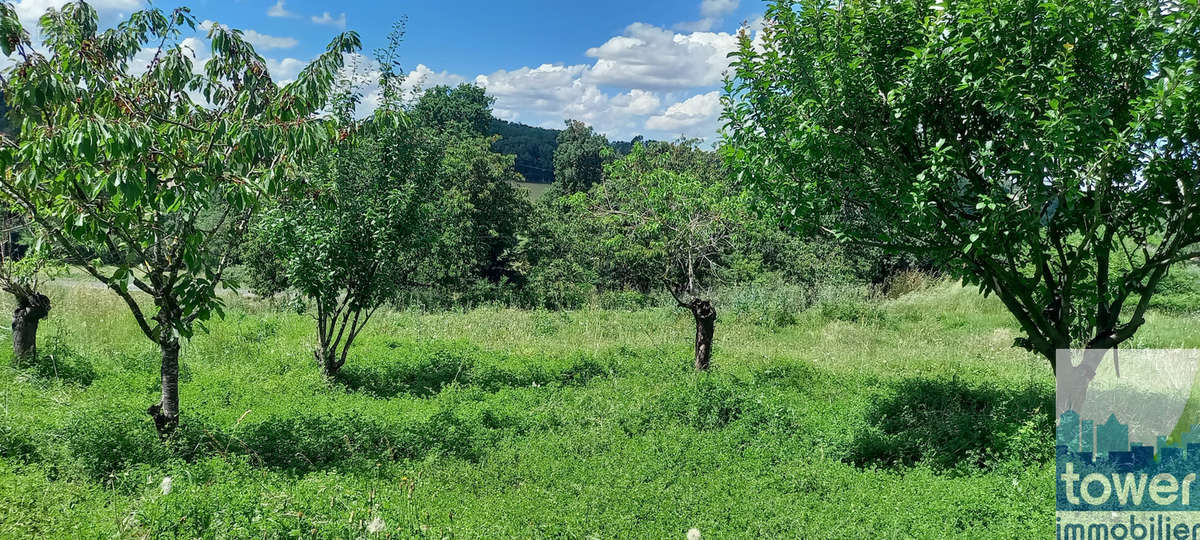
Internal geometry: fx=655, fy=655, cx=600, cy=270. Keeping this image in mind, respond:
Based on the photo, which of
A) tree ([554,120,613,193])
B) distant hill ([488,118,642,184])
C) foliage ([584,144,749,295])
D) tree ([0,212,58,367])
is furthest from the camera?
distant hill ([488,118,642,184])

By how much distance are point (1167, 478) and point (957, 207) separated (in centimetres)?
281

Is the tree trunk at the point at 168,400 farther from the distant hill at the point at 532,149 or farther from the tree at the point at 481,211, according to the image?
the distant hill at the point at 532,149

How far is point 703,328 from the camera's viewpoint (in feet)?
34.2

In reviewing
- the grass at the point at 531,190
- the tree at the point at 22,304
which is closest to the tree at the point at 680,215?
the tree at the point at 22,304

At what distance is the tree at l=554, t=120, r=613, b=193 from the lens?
173 ft

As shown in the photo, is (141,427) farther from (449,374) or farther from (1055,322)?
(1055,322)

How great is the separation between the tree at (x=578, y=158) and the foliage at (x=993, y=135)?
139 ft

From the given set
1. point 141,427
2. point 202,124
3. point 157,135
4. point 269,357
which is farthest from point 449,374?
point 157,135

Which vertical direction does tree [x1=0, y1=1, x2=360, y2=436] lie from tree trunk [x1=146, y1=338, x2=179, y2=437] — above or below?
above

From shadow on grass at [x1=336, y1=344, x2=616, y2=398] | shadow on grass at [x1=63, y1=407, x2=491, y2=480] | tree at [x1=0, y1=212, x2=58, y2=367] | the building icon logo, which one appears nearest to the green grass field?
shadow on grass at [x1=336, y1=344, x2=616, y2=398]

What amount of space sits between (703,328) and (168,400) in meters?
7.13

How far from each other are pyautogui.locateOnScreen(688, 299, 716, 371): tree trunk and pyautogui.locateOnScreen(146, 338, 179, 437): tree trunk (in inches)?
273

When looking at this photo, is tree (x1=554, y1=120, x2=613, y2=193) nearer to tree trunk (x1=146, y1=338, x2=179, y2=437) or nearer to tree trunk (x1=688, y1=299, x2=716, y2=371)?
tree trunk (x1=688, y1=299, x2=716, y2=371)

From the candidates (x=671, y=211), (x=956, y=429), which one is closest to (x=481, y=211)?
(x=671, y=211)
